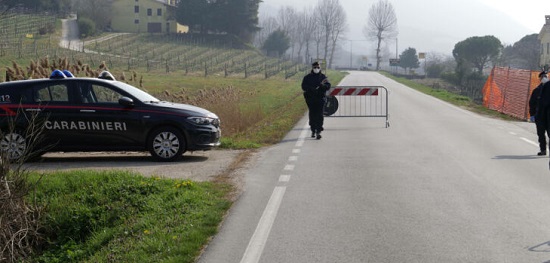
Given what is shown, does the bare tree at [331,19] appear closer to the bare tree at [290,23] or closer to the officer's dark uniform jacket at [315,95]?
the bare tree at [290,23]

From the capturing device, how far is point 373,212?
334 inches

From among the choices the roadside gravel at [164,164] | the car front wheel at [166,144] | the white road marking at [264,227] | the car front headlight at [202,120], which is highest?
the car front headlight at [202,120]

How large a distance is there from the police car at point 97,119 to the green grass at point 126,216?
2056 millimetres

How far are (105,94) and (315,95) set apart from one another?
586 cm

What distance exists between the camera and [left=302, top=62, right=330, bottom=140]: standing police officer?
17203 mm

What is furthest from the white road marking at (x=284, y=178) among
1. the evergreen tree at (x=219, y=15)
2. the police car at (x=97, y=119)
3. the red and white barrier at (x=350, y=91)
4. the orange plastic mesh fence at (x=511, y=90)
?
the evergreen tree at (x=219, y=15)

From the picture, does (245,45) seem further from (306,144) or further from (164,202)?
(164,202)

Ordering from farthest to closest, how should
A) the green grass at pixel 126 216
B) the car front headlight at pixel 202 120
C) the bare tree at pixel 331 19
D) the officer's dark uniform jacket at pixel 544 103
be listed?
the bare tree at pixel 331 19, the car front headlight at pixel 202 120, the officer's dark uniform jacket at pixel 544 103, the green grass at pixel 126 216

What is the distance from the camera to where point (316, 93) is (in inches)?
679

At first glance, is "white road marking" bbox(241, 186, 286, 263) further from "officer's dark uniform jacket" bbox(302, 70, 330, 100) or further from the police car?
"officer's dark uniform jacket" bbox(302, 70, 330, 100)

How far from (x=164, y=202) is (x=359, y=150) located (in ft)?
21.8

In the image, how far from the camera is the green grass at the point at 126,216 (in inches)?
279

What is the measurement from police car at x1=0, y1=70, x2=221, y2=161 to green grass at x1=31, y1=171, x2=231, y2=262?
2056mm

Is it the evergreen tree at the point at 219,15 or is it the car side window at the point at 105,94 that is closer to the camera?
the car side window at the point at 105,94
